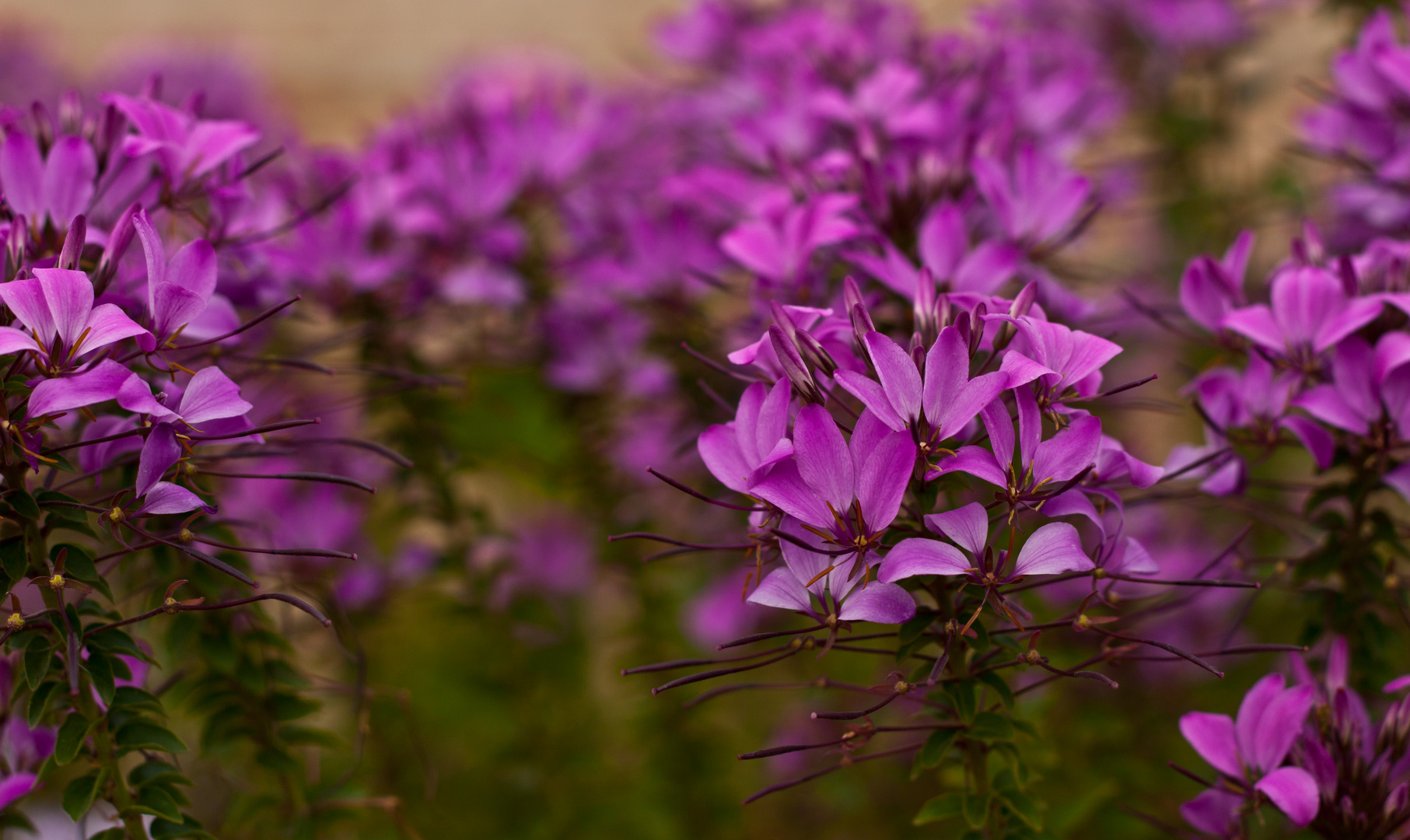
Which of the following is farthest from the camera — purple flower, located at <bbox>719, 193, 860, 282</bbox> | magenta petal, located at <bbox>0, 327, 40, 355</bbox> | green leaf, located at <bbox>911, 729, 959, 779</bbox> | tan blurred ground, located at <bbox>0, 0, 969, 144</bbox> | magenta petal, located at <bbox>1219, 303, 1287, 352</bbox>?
tan blurred ground, located at <bbox>0, 0, 969, 144</bbox>

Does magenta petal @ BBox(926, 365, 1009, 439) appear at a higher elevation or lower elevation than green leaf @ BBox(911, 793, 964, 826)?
higher

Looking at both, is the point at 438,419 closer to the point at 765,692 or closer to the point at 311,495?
the point at 311,495

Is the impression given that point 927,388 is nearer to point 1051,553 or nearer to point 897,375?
point 897,375

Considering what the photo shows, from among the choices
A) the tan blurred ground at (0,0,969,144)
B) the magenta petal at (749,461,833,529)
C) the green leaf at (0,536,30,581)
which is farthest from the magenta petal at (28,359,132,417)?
the tan blurred ground at (0,0,969,144)

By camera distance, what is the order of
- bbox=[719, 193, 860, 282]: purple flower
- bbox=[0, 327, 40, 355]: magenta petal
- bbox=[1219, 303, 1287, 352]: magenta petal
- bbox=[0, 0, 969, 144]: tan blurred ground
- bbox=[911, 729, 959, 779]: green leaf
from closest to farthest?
bbox=[0, 327, 40, 355]: magenta petal → bbox=[911, 729, 959, 779]: green leaf → bbox=[1219, 303, 1287, 352]: magenta petal → bbox=[719, 193, 860, 282]: purple flower → bbox=[0, 0, 969, 144]: tan blurred ground

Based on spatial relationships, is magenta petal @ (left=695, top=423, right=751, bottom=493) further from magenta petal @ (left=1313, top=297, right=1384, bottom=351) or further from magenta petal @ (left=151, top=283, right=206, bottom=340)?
magenta petal @ (left=1313, top=297, right=1384, bottom=351)

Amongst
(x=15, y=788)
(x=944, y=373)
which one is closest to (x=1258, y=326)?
(x=944, y=373)
